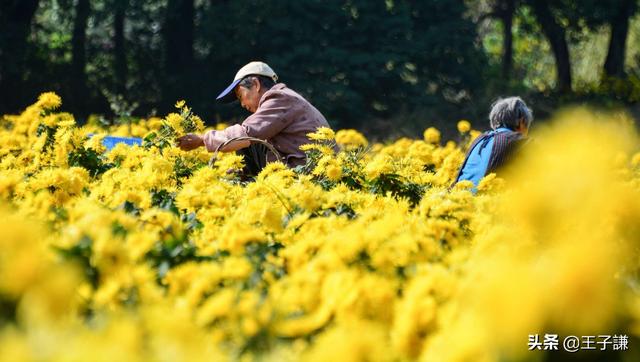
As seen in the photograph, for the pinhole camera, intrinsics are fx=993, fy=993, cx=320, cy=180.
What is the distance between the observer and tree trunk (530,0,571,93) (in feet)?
62.2

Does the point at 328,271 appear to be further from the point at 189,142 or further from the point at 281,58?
the point at 281,58

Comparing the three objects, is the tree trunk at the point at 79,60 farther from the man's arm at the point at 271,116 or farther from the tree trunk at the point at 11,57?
the man's arm at the point at 271,116

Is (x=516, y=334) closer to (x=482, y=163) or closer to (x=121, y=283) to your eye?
(x=121, y=283)

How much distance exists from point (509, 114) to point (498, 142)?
0.29m

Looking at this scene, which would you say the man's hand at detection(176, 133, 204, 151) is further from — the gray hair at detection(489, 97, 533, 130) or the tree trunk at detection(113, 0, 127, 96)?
the tree trunk at detection(113, 0, 127, 96)

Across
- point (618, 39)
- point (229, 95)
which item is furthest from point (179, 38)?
point (229, 95)

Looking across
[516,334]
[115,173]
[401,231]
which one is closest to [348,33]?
[115,173]

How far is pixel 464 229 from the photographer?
3.01 m

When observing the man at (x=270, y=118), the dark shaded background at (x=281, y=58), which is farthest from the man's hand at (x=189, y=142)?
the dark shaded background at (x=281, y=58)

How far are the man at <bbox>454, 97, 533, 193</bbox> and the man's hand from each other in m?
1.37

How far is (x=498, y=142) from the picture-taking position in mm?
5207

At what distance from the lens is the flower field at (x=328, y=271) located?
1.47 meters

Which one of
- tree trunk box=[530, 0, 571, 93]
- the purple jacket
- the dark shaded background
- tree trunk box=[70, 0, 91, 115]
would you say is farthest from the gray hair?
tree trunk box=[530, 0, 571, 93]

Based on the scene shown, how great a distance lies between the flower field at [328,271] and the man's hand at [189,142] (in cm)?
150
